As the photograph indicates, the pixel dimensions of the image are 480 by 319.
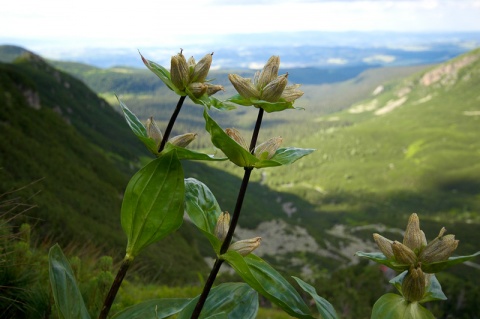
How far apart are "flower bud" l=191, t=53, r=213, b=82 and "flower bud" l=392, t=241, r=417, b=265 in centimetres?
122

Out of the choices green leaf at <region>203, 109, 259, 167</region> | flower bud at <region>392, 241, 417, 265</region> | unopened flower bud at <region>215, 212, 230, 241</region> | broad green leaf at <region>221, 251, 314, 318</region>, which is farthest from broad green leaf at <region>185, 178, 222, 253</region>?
flower bud at <region>392, 241, 417, 265</region>

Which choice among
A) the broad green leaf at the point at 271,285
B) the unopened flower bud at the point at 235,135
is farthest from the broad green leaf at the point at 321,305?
the unopened flower bud at the point at 235,135

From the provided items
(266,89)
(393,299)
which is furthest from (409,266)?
(266,89)

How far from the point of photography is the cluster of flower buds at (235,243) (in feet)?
6.96

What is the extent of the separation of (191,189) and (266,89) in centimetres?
68

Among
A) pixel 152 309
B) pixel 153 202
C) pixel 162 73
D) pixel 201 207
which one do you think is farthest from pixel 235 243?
pixel 162 73

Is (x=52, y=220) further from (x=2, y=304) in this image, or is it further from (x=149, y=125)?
(x=149, y=125)

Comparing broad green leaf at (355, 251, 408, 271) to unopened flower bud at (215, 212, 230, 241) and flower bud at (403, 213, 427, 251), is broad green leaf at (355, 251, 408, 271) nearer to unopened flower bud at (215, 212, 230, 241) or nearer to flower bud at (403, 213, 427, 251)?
flower bud at (403, 213, 427, 251)

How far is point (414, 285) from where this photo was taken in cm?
195

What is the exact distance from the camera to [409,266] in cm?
205

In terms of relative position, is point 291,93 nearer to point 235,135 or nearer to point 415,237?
point 235,135

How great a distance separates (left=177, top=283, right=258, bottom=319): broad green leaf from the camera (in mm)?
2238

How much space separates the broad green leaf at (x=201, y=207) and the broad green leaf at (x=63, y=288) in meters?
0.64

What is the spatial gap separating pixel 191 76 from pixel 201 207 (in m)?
0.68
